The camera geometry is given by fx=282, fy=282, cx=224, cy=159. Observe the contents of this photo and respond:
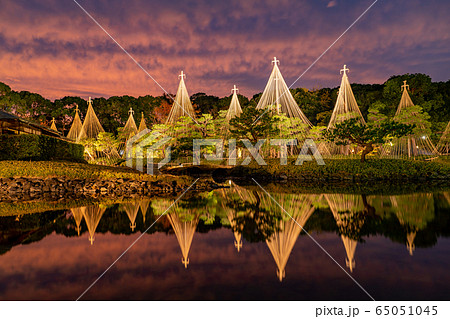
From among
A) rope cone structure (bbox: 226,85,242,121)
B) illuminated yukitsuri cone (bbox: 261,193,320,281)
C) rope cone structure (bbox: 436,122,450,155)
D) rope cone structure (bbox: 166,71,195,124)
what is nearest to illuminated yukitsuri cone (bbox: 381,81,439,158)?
rope cone structure (bbox: 436,122,450,155)

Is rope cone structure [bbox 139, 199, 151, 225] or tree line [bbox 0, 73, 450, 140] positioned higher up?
tree line [bbox 0, 73, 450, 140]

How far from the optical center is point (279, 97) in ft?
81.3

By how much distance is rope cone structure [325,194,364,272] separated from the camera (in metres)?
4.43

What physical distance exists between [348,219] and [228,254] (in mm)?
3754

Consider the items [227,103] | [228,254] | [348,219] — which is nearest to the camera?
[228,254]

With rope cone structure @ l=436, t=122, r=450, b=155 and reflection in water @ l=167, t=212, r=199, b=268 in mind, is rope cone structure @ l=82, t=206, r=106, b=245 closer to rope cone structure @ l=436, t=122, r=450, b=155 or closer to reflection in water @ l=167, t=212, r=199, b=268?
reflection in water @ l=167, t=212, r=199, b=268

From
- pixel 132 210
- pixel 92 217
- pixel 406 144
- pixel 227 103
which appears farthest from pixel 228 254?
pixel 227 103

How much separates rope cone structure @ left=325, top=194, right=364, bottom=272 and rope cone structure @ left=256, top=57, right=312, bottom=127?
1574 centimetres

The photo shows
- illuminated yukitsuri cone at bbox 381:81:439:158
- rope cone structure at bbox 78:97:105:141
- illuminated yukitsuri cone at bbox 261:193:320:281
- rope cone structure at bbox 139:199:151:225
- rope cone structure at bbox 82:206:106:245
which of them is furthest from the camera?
rope cone structure at bbox 78:97:105:141

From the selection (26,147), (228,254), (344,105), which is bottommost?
(228,254)

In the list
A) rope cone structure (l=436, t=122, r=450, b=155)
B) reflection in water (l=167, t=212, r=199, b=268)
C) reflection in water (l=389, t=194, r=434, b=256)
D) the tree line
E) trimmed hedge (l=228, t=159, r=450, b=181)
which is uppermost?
the tree line

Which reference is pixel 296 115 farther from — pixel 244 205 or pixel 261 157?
pixel 244 205

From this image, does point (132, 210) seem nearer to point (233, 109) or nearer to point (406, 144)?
point (233, 109)
